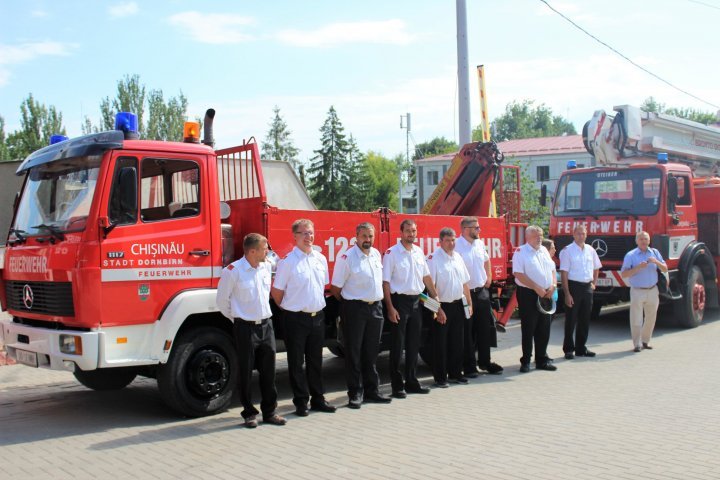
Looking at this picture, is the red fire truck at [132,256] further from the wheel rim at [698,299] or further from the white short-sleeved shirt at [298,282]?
the wheel rim at [698,299]

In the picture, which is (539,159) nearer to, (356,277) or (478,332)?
(478,332)

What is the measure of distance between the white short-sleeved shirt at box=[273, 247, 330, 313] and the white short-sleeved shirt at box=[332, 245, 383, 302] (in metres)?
0.40

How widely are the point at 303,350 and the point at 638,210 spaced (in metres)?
7.75

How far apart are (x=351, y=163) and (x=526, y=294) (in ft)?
180

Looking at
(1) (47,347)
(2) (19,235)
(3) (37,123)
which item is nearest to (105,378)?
(1) (47,347)

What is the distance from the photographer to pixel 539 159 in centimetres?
5350

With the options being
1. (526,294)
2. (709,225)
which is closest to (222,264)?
(526,294)

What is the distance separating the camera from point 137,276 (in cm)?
633

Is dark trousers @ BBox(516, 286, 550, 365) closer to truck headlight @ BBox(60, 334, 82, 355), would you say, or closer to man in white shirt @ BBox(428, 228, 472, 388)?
man in white shirt @ BBox(428, 228, 472, 388)

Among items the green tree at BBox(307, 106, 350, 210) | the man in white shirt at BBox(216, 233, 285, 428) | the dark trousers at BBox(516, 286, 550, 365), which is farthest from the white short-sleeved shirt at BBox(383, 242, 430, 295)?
the green tree at BBox(307, 106, 350, 210)

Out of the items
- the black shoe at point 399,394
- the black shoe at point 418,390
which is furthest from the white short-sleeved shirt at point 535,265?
the black shoe at point 399,394

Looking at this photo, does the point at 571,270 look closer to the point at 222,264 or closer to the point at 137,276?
the point at 222,264

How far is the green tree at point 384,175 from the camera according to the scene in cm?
8512

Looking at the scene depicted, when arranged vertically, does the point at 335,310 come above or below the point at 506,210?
below
